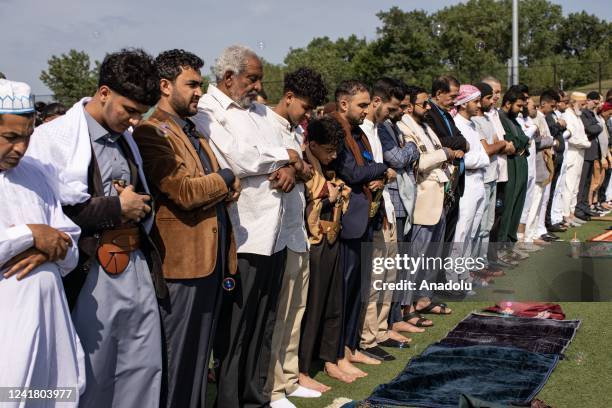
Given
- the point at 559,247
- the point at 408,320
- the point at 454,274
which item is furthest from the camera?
the point at 559,247

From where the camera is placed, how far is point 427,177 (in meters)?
7.10

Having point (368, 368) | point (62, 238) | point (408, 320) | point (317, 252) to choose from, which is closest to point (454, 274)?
point (408, 320)

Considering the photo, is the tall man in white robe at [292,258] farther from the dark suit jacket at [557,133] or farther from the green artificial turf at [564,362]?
the dark suit jacket at [557,133]

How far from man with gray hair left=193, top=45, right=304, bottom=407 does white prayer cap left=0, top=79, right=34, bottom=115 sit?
4.81 feet

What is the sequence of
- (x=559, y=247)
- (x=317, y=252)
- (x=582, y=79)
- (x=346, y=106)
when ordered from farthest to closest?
(x=582, y=79), (x=559, y=247), (x=346, y=106), (x=317, y=252)

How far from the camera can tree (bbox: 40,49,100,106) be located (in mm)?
26078

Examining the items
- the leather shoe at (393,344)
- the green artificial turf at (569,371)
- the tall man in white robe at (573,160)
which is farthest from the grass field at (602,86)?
the leather shoe at (393,344)

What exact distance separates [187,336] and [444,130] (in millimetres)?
4353

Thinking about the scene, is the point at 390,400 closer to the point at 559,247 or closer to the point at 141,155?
the point at 141,155

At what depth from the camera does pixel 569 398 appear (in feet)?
16.6

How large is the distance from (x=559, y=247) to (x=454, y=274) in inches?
119

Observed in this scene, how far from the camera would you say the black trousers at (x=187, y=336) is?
3818 mm

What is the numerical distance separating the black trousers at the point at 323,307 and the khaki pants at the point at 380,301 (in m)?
0.61

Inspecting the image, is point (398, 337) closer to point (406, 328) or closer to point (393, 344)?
point (393, 344)
